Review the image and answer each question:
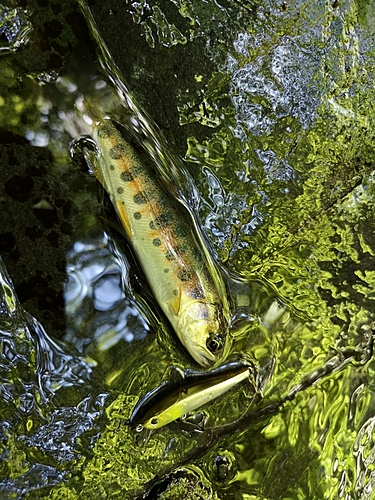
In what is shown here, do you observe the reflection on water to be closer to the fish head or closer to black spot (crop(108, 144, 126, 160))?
the fish head

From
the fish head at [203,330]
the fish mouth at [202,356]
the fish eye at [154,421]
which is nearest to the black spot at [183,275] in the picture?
the fish head at [203,330]

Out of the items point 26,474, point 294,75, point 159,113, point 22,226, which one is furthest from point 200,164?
point 26,474

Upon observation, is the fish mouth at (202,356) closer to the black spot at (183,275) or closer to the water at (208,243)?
the water at (208,243)

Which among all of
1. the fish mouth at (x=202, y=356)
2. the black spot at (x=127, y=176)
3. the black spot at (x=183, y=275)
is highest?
the black spot at (x=127, y=176)

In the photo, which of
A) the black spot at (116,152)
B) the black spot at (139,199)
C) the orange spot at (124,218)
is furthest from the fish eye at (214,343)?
the black spot at (116,152)

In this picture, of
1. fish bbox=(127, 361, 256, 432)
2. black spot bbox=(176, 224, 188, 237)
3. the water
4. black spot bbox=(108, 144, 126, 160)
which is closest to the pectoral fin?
the water

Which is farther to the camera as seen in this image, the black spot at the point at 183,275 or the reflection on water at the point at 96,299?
the reflection on water at the point at 96,299

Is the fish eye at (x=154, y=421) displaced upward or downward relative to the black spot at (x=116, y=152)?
downward

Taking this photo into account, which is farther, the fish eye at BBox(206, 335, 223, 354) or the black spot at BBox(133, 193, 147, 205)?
the fish eye at BBox(206, 335, 223, 354)
